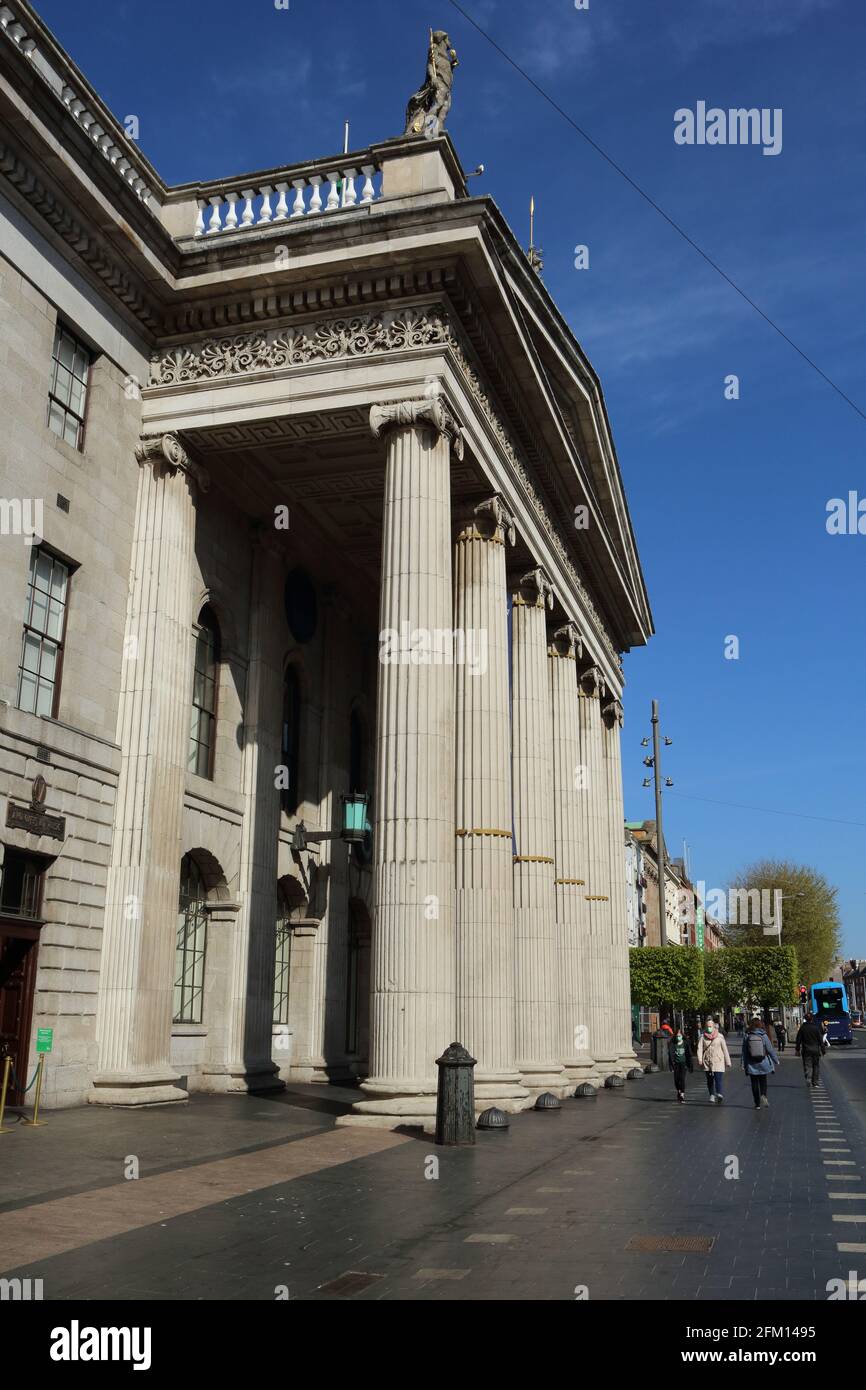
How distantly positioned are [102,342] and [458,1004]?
12064 mm

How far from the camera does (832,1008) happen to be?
67.5 metres

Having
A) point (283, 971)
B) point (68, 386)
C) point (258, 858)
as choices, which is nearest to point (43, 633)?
point (68, 386)

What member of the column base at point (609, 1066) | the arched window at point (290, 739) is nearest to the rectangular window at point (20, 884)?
the arched window at point (290, 739)

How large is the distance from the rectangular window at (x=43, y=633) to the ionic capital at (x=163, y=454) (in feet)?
9.40

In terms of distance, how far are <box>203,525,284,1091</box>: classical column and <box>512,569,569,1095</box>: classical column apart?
477 cm

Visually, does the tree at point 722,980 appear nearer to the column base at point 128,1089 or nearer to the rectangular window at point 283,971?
the rectangular window at point 283,971

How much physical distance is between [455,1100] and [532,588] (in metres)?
12.9

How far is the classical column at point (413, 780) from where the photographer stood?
616 inches

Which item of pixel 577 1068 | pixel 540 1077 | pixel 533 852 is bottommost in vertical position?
pixel 577 1068

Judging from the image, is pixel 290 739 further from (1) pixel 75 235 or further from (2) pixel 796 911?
(2) pixel 796 911

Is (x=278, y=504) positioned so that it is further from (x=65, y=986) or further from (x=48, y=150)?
(x=65, y=986)

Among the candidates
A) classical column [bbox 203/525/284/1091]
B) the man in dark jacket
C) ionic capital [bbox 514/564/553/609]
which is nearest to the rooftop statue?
classical column [bbox 203/525/284/1091]

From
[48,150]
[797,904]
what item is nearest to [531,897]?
[48,150]
